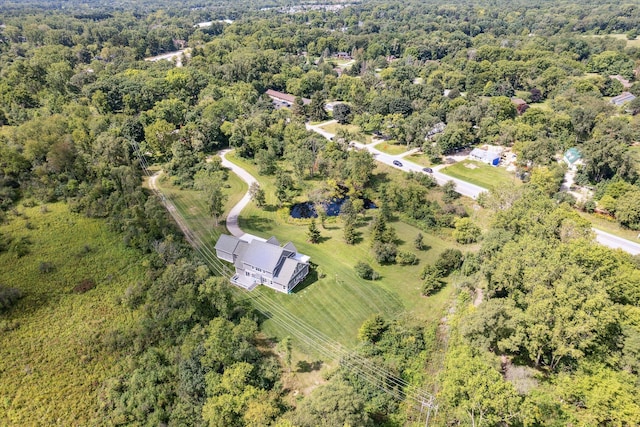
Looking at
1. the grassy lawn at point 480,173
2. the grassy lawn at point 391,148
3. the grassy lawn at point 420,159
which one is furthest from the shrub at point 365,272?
the grassy lawn at point 391,148

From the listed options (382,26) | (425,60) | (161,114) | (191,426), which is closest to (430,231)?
(191,426)

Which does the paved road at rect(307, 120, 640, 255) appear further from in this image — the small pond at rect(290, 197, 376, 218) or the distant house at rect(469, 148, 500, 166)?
the small pond at rect(290, 197, 376, 218)

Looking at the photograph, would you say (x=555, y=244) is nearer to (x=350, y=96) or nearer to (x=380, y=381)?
(x=380, y=381)

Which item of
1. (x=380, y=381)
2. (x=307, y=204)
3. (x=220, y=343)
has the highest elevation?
(x=220, y=343)

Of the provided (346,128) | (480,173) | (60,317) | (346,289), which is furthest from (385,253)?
(346,128)

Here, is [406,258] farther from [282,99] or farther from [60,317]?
[282,99]
